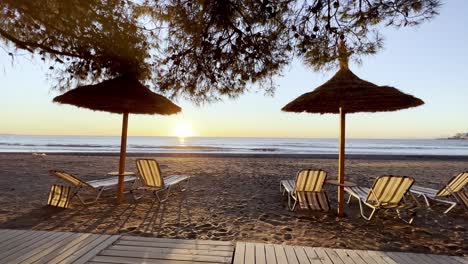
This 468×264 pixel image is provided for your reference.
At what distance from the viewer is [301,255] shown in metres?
3.08

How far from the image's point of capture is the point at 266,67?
3.52m

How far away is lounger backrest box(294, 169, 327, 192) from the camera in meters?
5.83

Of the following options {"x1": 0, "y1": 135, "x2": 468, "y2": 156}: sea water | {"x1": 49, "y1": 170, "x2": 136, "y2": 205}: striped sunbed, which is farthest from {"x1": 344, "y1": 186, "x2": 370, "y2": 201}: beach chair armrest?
{"x1": 0, "y1": 135, "x2": 468, "y2": 156}: sea water

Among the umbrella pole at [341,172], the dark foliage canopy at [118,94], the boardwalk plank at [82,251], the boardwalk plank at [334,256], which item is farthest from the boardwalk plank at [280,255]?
the dark foliage canopy at [118,94]

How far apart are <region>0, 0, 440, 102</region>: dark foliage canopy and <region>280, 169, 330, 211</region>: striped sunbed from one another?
2623 mm

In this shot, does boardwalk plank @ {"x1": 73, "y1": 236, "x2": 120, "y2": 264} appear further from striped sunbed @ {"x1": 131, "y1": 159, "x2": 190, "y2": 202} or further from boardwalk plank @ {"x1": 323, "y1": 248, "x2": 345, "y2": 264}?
striped sunbed @ {"x1": 131, "y1": 159, "x2": 190, "y2": 202}

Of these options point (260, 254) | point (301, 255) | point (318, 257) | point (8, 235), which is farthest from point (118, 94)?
point (318, 257)

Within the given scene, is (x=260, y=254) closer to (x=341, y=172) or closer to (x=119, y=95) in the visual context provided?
(x=341, y=172)

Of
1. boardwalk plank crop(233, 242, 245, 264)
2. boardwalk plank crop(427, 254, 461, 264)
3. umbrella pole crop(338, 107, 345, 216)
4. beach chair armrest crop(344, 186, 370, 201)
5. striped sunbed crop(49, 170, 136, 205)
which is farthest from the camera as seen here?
striped sunbed crop(49, 170, 136, 205)

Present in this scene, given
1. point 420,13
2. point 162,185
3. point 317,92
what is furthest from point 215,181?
point 420,13

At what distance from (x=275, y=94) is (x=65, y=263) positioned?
278cm

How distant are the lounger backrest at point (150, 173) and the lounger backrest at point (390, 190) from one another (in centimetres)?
394

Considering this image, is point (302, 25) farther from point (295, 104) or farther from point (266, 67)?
point (295, 104)

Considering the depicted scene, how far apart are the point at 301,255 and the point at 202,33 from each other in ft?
8.12
